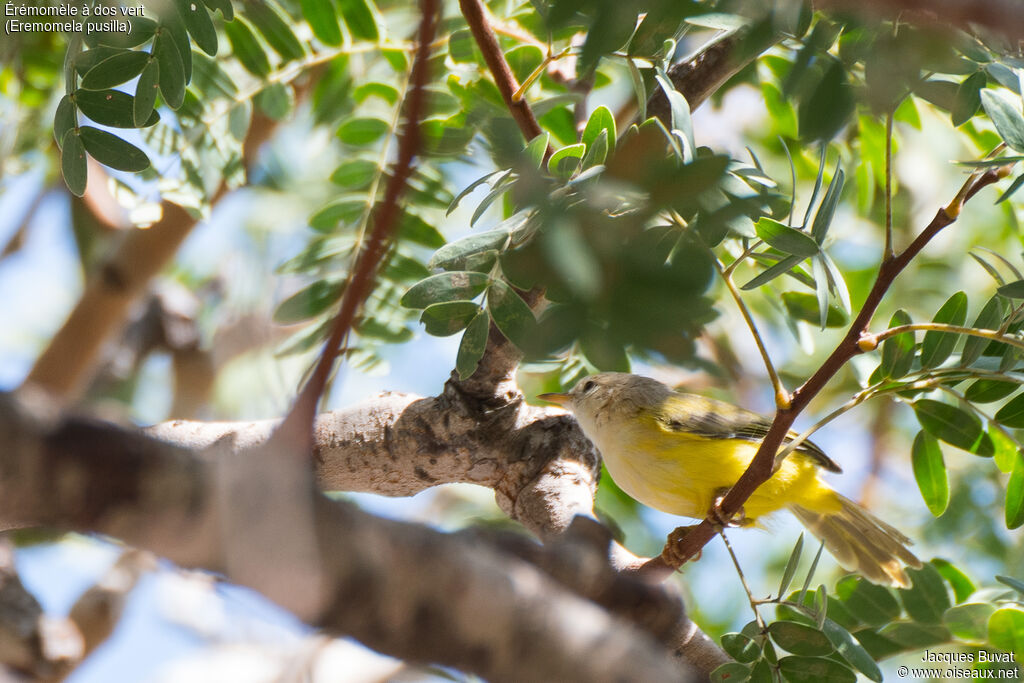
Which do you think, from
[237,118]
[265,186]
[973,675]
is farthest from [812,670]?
[265,186]

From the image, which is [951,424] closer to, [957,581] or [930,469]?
[930,469]

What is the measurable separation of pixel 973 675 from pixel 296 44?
3.07 meters

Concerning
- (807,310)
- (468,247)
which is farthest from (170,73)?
(807,310)

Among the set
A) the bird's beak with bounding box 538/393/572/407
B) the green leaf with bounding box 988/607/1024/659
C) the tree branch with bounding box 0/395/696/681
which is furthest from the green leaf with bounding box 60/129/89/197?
the green leaf with bounding box 988/607/1024/659

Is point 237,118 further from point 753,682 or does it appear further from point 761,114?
point 761,114

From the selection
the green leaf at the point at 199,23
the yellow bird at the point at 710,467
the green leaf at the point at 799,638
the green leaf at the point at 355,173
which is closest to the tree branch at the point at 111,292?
the green leaf at the point at 355,173

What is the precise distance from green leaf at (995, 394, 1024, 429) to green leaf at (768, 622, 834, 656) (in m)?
0.73

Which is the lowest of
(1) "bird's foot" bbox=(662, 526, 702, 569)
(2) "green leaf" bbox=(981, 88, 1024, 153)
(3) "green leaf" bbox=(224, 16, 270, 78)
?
(1) "bird's foot" bbox=(662, 526, 702, 569)

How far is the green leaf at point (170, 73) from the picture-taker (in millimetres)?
2176

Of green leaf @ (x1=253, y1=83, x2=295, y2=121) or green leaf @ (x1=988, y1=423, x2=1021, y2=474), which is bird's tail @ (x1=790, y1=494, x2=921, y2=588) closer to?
green leaf @ (x1=988, y1=423, x2=1021, y2=474)

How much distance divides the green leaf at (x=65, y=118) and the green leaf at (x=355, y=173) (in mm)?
1008

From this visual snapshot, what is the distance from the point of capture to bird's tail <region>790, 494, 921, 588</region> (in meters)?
2.93

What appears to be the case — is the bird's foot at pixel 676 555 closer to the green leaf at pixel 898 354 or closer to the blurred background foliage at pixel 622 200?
the blurred background foliage at pixel 622 200

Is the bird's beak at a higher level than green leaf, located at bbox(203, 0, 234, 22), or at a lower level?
lower
